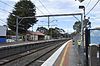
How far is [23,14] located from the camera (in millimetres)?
102188

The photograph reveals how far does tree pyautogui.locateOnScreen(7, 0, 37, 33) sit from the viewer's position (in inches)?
3984

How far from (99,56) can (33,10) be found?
100081 mm

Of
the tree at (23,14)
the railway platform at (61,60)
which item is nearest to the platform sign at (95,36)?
the railway platform at (61,60)

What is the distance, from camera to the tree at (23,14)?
101m

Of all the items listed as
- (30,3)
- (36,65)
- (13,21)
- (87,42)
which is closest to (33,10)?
(30,3)

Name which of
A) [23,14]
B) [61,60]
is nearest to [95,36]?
[61,60]

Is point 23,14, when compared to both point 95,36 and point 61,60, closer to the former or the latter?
point 61,60

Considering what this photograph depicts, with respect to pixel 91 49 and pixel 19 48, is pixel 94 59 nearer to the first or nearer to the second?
pixel 91 49

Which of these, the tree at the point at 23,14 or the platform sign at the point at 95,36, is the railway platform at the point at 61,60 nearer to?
the platform sign at the point at 95,36

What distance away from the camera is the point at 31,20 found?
340 ft

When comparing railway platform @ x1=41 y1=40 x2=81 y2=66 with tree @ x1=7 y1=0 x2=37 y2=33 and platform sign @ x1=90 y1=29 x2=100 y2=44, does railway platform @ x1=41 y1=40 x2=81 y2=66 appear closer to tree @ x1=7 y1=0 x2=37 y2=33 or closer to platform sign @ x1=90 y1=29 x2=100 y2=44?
platform sign @ x1=90 y1=29 x2=100 y2=44

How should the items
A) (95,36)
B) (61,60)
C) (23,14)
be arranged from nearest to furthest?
1. (95,36)
2. (61,60)
3. (23,14)

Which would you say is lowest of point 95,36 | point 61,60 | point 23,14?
point 61,60

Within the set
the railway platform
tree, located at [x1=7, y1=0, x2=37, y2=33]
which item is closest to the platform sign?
the railway platform
